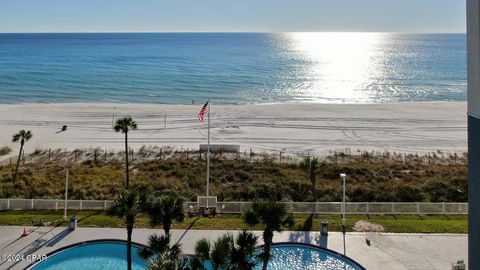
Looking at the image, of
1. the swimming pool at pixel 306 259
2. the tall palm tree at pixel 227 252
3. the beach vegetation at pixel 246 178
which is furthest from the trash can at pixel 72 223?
the tall palm tree at pixel 227 252

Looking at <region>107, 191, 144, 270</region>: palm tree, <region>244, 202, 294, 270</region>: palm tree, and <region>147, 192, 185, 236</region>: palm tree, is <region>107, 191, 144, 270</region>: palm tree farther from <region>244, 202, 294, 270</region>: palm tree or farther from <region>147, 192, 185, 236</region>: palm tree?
<region>244, 202, 294, 270</region>: palm tree

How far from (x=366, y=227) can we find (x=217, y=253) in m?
9.80

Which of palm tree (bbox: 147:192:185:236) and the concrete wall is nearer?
the concrete wall

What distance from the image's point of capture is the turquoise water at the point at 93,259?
16000 mm

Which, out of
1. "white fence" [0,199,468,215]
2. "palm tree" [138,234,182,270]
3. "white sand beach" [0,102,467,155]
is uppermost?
"white sand beach" [0,102,467,155]

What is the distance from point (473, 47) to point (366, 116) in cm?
3941

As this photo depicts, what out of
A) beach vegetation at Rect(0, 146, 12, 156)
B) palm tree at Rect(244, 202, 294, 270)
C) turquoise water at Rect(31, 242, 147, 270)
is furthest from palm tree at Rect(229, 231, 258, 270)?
beach vegetation at Rect(0, 146, 12, 156)

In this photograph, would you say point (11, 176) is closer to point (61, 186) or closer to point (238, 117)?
point (61, 186)

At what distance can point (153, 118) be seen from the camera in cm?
4650

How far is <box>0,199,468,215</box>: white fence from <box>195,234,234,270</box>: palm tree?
29.9 feet

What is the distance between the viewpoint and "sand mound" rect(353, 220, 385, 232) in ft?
61.7

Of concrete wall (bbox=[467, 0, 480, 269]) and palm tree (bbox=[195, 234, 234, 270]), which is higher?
concrete wall (bbox=[467, 0, 480, 269])

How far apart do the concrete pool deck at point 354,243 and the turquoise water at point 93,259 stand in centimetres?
55

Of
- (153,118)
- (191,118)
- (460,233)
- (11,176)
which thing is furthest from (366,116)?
(11,176)
